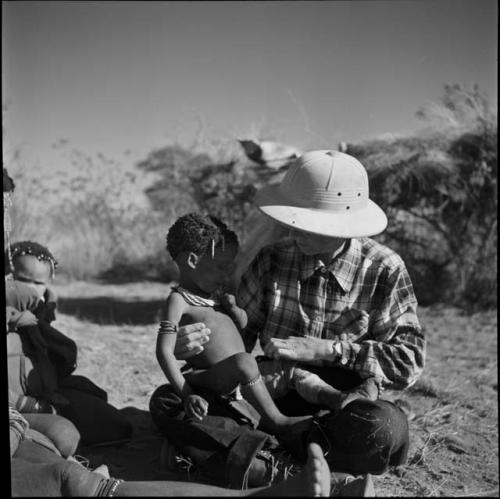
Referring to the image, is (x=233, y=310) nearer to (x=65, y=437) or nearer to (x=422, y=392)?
(x=65, y=437)

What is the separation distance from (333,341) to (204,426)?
1.92 feet

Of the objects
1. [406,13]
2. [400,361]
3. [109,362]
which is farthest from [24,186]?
[400,361]

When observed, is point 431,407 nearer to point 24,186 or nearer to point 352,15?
point 352,15

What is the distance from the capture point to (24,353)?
8.99 ft

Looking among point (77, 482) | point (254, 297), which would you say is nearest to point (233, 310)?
point (254, 297)

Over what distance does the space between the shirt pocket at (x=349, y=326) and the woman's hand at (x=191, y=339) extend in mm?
510

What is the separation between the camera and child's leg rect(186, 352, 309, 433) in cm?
237

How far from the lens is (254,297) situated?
2.73m

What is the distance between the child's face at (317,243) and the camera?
→ 2.50 metres

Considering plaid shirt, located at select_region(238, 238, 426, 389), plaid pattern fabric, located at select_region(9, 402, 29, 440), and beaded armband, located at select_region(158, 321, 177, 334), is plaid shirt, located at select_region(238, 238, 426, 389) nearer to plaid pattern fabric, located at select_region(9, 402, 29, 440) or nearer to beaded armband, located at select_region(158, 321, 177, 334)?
beaded armband, located at select_region(158, 321, 177, 334)

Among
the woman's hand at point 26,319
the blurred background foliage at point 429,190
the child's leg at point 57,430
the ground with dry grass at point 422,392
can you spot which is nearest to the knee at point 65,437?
the child's leg at point 57,430

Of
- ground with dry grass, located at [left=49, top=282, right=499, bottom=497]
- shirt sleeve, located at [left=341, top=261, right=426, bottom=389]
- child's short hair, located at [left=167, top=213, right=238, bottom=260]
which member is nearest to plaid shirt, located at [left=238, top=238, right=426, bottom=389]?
shirt sleeve, located at [left=341, top=261, right=426, bottom=389]

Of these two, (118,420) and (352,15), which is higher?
(352,15)

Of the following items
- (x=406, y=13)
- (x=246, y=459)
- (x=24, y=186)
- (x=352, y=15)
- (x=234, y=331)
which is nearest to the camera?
(x=246, y=459)
